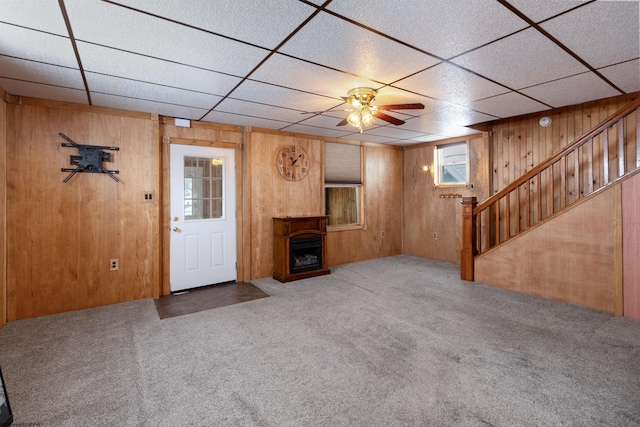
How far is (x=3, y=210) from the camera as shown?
3193 mm

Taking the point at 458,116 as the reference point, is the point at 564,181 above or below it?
below

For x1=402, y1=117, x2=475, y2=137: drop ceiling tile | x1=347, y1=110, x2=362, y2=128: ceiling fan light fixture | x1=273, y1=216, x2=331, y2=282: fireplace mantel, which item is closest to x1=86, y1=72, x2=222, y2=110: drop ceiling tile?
x1=347, y1=110, x2=362, y2=128: ceiling fan light fixture

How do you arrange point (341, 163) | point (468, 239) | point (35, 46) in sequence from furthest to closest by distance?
point (341, 163), point (468, 239), point (35, 46)

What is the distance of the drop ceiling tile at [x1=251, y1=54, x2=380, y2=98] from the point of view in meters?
2.57

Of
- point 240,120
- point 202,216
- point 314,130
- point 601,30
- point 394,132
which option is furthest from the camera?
point 394,132

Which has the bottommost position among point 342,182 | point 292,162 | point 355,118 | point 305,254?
point 305,254

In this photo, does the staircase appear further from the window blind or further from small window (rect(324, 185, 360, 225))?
small window (rect(324, 185, 360, 225))

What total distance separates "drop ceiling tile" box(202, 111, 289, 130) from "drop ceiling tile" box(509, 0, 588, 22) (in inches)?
128

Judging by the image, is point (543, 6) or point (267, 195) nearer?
point (543, 6)

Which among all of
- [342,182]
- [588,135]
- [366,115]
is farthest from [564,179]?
[342,182]

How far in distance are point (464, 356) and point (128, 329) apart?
125 inches

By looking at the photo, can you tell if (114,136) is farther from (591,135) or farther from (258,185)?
(591,135)

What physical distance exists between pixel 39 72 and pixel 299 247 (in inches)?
140

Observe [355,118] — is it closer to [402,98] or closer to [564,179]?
[402,98]
